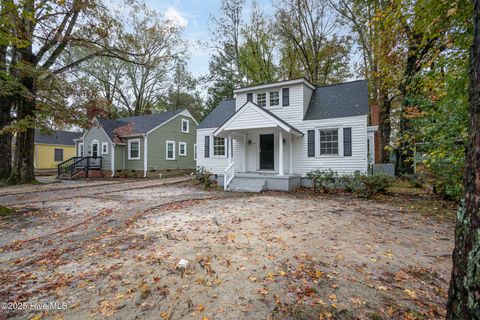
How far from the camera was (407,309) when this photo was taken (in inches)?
94.1

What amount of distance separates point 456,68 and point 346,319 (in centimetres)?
660

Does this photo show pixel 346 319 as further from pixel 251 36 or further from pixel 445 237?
pixel 251 36

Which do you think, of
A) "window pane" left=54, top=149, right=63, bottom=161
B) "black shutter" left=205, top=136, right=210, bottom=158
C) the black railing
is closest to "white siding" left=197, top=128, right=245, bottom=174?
"black shutter" left=205, top=136, right=210, bottom=158

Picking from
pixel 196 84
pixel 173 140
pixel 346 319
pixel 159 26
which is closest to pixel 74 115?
pixel 173 140

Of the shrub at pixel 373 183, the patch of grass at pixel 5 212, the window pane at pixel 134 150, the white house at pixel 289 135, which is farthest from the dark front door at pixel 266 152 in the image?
the window pane at pixel 134 150

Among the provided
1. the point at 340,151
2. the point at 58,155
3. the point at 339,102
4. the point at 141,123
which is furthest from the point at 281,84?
the point at 58,155

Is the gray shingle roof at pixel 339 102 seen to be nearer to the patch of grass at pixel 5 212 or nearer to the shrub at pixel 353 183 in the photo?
the shrub at pixel 353 183

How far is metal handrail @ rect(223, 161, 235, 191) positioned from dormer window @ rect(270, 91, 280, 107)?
4.08m

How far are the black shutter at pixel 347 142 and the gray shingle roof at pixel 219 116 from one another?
6980 millimetres

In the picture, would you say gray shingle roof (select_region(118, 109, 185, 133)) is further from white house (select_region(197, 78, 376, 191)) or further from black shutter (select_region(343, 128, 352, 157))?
black shutter (select_region(343, 128, 352, 157))

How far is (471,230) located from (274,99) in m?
12.2

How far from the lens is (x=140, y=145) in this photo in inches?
741

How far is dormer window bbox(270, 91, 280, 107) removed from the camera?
12794mm

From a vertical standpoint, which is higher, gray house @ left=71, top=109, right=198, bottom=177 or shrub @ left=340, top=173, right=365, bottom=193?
gray house @ left=71, top=109, right=198, bottom=177
